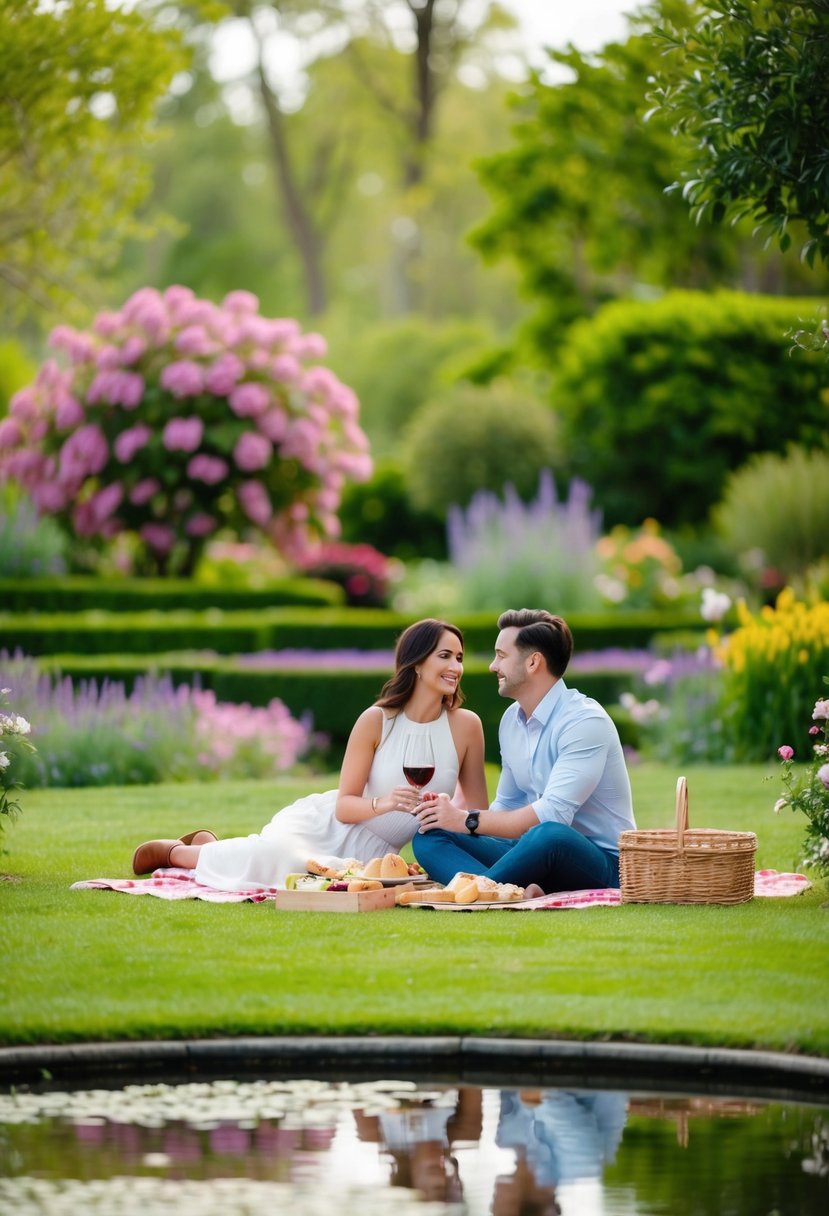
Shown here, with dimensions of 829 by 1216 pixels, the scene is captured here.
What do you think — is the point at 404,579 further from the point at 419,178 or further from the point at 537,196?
the point at 419,178

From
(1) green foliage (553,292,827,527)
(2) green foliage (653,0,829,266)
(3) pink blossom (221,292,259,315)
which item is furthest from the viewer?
(1) green foliage (553,292,827,527)

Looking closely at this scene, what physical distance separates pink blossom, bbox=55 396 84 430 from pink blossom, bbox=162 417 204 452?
0.98 m

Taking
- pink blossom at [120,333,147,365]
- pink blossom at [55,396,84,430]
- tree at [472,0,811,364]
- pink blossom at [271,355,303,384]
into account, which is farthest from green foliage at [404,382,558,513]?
pink blossom at [55,396,84,430]

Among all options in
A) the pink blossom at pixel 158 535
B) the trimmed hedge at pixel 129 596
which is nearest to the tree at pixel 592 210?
the pink blossom at pixel 158 535

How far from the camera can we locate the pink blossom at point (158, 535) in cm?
1848

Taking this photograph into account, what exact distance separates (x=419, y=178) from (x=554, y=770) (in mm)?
34059

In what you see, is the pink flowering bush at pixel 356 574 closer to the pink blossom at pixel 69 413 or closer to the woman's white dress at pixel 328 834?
the pink blossom at pixel 69 413

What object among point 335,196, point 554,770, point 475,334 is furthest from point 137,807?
point 335,196

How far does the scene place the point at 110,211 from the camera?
18.7 meters

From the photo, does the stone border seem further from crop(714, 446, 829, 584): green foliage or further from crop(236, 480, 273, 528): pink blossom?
crop(236, 480, 273, 528): pink blossom

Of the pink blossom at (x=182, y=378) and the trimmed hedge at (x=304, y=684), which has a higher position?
the pink blossom at (x=182, y=378)

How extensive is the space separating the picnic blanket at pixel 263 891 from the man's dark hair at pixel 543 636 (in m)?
0.79

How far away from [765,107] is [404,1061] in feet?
13.5

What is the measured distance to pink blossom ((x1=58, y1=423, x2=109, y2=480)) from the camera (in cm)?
1800
